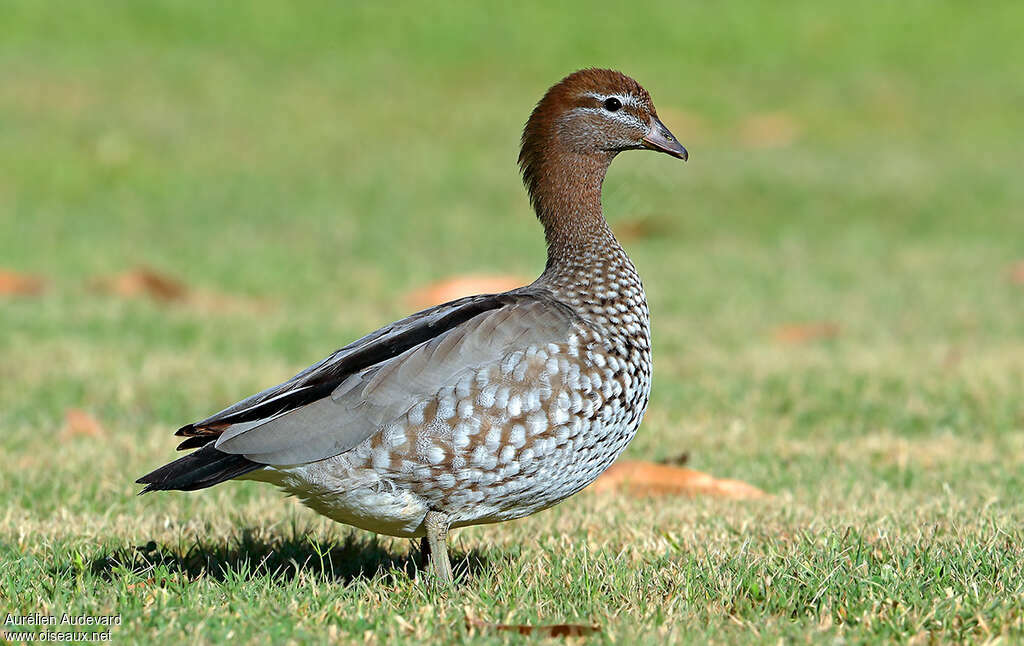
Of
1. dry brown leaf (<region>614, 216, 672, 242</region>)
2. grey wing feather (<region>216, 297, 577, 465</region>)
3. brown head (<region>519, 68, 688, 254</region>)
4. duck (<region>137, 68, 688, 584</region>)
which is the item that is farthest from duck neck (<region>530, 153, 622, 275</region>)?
dry brown leaf (<region>614, 216, 672, 242</region>)

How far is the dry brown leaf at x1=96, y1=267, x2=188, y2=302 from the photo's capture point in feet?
35.7

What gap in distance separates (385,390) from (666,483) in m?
2.16

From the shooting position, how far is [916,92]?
80.2 feet

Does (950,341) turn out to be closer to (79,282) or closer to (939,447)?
(939,447)

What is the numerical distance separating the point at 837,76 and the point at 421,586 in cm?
2314

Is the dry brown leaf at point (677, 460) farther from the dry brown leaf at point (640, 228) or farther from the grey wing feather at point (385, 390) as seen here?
the dry brown leaf at point (640, 228)

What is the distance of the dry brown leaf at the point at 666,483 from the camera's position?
565 cm

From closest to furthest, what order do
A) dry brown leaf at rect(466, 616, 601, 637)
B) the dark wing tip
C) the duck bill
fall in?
dry brown leaf at rect(466, 616, 601, 637) < the dark wing tip < the duck bill

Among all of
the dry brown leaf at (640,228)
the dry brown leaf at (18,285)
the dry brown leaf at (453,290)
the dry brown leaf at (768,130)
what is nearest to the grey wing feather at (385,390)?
the dry brown leaf at (453,290)

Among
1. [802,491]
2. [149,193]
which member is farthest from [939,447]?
[149,193]

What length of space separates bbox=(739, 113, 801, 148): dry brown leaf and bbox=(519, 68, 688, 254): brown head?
16538mm

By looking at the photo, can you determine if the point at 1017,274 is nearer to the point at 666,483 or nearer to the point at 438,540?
the point at 666,483

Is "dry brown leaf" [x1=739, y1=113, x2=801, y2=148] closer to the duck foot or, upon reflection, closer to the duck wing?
the duck wing

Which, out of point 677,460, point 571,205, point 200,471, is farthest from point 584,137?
point 677,460
